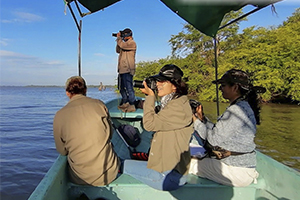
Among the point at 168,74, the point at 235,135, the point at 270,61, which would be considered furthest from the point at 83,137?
the point at 270,61

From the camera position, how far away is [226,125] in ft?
6.21

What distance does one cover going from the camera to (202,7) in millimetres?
3090

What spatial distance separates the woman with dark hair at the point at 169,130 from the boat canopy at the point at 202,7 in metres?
1.56

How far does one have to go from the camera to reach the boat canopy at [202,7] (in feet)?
9.65

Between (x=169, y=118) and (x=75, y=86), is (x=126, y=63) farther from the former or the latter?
(x=169, y=118)

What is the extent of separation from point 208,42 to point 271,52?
12384 mm

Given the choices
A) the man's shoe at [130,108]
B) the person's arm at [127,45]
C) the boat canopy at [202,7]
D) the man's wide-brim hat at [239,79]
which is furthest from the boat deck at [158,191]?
the person's arm at [127,45]

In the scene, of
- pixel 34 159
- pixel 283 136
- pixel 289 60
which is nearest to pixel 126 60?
pixel 34 159

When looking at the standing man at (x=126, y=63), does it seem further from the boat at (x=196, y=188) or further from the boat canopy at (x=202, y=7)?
the boat at (x=196, y=188)

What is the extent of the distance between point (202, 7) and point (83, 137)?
2.43 meters

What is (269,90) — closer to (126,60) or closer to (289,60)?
(289,60)

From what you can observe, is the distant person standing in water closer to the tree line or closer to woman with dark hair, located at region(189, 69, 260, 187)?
woman with dark hair, located at region(189, 69, 260, 187)

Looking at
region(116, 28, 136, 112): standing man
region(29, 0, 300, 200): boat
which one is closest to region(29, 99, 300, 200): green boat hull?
region(29, 0, 300, 200): boat

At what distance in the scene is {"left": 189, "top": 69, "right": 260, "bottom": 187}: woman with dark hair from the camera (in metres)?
1.89
